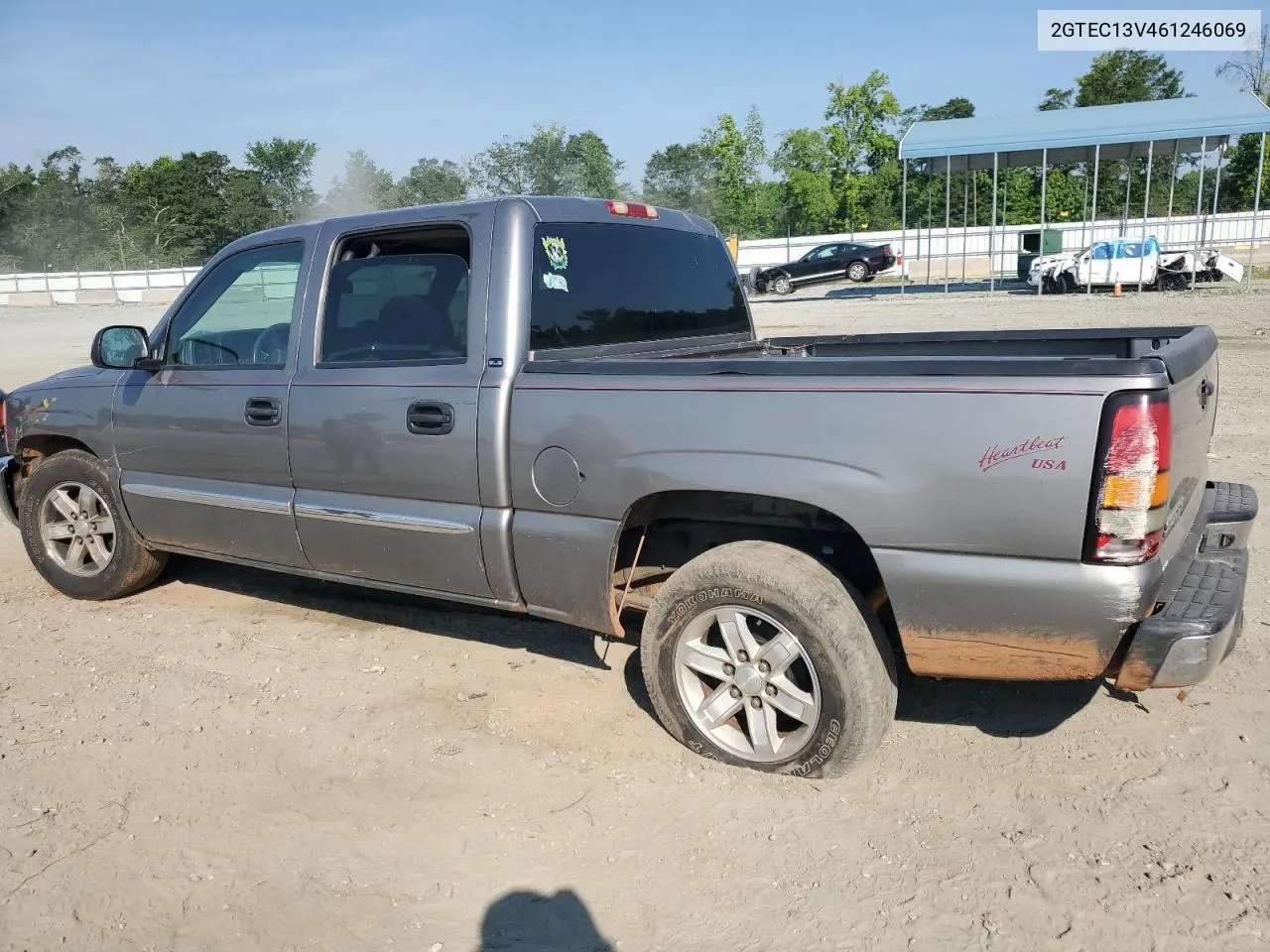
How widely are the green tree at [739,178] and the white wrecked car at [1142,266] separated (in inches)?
1305

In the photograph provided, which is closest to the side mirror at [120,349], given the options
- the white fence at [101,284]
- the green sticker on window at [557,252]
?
the green sticker on window at [557,252]

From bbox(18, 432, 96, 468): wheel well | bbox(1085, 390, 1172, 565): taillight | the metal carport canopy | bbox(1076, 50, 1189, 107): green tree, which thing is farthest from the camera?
bbox(1076, 50, 1189, 107): green tree

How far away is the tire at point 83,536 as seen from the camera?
523cm

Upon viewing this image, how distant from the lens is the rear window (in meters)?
3.94

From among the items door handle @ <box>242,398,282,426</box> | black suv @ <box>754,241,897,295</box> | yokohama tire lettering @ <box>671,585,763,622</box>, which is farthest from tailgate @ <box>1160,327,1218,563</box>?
black suv @ <box>754,241,897,295</box>

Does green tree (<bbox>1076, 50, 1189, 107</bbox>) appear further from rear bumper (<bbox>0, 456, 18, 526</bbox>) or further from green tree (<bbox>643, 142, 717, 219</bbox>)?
rear bumper (<bbox>0, 456, 18, 526</bbox>)

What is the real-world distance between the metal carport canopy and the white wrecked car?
8.19 feet

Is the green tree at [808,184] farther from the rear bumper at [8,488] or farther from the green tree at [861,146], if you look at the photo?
the rear bumper at [8,488]

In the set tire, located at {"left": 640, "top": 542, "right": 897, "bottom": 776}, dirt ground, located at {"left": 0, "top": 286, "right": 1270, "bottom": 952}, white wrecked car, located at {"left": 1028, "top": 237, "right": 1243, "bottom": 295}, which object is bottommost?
white wrecked car, located at {"left": 1028, "top": 237, "right": 1243, "bottom": 295}

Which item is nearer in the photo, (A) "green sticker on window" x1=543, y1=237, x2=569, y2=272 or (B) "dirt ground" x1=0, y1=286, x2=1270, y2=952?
(B) "dirt ground" x1=0, y1=286, x2=1270, y2=952

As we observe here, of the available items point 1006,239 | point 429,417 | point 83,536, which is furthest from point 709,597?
point 1006,239

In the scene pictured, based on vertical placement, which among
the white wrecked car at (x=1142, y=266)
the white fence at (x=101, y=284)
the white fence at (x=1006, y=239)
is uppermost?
the white fence at (x=101, y=284)

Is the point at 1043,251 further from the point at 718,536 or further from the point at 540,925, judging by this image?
the point at 540,925

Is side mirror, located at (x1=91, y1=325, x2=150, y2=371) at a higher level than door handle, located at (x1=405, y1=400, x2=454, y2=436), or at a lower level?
higher
